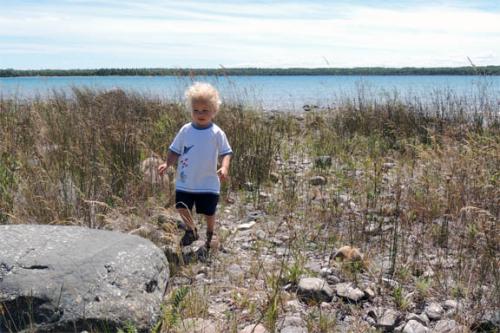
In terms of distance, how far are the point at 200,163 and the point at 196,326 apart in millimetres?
1779

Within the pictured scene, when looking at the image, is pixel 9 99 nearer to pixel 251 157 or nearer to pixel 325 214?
pixel 251 157

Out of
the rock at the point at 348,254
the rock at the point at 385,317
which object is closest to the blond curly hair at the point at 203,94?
the rock at the point at 348,254

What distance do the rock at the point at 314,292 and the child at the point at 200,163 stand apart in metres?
1.16

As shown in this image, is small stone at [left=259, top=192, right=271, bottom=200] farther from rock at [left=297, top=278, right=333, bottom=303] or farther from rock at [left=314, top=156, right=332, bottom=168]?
rock at [left=297, top=278, right=333, bottom=303]

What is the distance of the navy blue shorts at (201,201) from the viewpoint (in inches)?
182

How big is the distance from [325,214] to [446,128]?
518cm

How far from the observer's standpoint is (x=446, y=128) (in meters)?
9.54

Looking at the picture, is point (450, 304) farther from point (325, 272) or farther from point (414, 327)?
point (325, 272)

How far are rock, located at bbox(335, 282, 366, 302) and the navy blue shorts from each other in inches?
52.6

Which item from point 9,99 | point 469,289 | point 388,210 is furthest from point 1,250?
point 9,99

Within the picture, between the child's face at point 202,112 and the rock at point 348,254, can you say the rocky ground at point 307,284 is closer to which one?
the rock at point 348,254

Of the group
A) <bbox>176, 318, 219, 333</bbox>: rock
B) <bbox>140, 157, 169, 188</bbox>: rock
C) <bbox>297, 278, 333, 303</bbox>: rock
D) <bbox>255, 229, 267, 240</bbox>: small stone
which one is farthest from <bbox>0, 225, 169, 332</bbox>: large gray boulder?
<bbox>140, 157, 169, 188</bbox>: rock

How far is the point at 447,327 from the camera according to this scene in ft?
10.5

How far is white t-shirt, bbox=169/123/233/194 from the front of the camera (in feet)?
15.2
